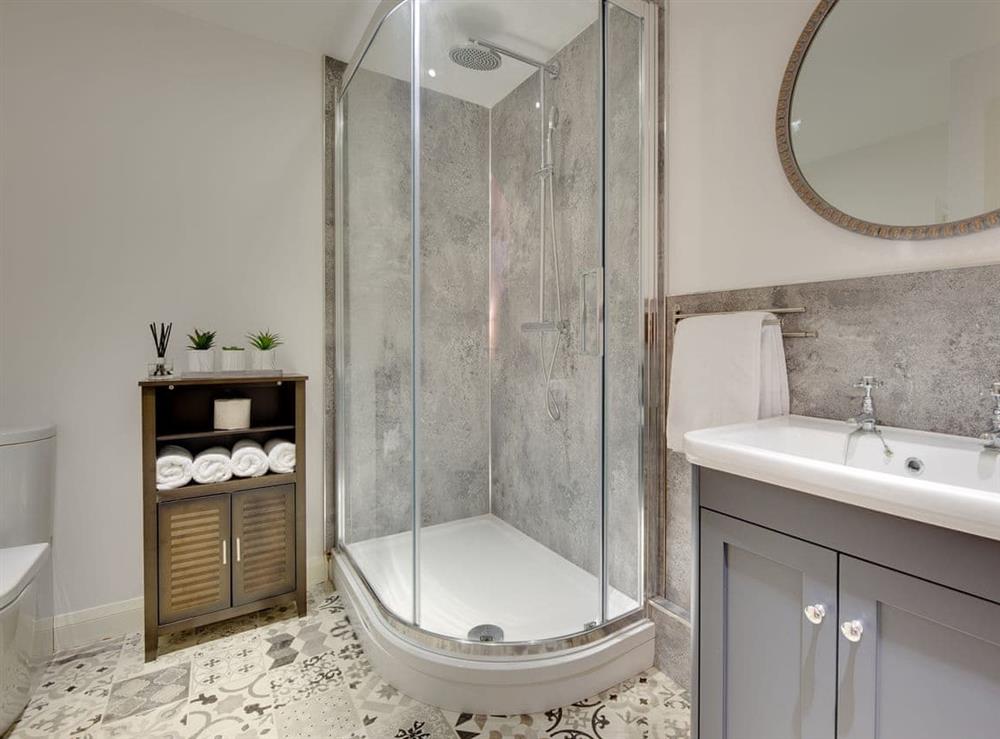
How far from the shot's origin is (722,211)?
5.02 feet

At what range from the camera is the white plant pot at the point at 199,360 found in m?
1.92

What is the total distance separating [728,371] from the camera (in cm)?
137

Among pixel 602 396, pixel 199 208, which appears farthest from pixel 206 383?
pixel 602 396

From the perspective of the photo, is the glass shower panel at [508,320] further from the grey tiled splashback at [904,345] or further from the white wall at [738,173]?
the grey tiled splashback at [904,345]

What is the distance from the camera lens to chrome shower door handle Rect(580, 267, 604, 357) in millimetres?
1646

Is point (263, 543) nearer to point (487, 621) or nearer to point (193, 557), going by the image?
point (193, 557)

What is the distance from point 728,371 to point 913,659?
77cm

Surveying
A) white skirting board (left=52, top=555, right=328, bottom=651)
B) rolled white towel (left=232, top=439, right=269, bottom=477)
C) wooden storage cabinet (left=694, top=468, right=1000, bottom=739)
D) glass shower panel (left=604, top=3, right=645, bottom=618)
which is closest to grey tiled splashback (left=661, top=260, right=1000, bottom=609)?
glass shower panel (left=604, top=3, right=645, bottom=618)

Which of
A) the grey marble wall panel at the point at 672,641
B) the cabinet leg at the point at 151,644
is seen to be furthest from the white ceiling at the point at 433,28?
the cabinet leg at the point at 151,644

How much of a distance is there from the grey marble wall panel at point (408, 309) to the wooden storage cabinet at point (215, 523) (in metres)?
0.29

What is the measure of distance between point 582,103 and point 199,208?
1647 mm

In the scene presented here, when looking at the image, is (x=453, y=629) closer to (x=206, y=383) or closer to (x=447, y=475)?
(x=447, y=475)

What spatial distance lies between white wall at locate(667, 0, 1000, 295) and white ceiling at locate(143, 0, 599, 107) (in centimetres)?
41

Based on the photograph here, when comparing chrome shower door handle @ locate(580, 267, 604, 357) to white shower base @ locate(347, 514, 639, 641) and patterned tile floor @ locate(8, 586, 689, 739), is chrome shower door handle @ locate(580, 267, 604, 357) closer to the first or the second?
white shower base @ locate(347, 514, 639, 641)
